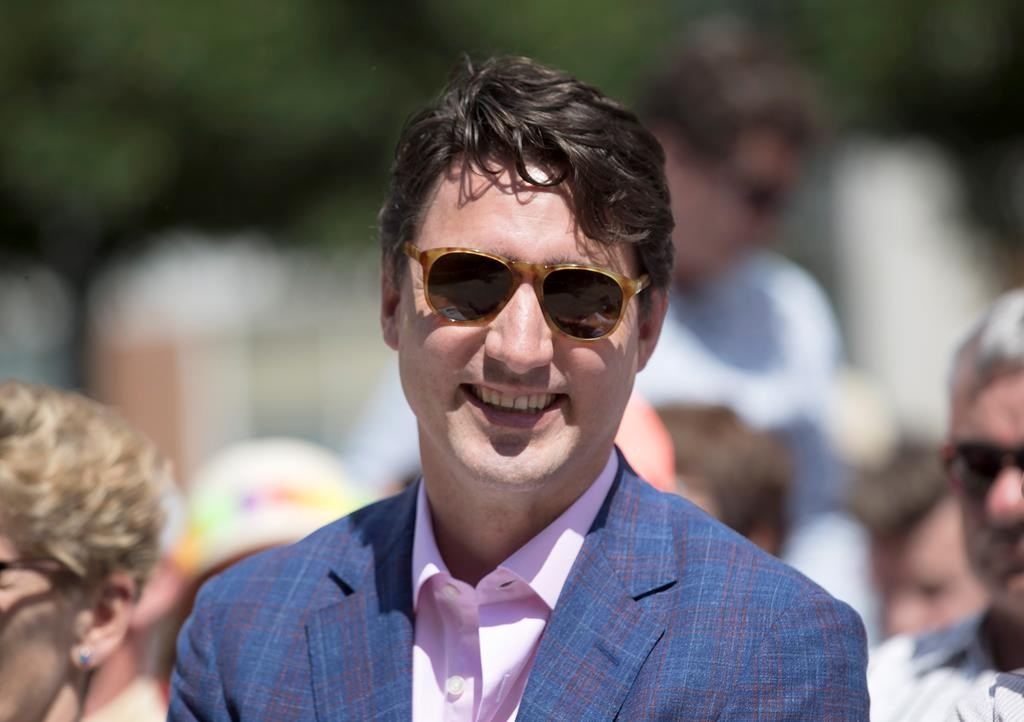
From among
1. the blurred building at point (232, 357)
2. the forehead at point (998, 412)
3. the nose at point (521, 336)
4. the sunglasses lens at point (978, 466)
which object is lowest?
the blurred building at point (232, 357)

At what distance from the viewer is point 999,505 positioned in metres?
2.71

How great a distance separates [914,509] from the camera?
4715 mm

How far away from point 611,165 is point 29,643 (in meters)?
1.33

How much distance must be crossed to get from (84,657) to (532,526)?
96 centimetres

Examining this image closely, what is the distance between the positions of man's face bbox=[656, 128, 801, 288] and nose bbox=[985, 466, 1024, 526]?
175 cm

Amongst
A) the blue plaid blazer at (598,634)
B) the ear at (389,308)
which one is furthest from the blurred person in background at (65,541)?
the ear at (389,308)

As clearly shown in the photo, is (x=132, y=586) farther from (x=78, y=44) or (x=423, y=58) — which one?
(x=423, y=58)

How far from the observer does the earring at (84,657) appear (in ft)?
8.73

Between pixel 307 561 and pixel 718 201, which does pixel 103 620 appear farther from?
pixel 718 201

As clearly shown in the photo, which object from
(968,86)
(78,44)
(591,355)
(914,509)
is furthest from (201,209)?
(591,355)

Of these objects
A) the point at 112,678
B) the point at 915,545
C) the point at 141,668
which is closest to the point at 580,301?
the point at 112,678

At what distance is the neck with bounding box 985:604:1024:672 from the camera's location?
109 inches

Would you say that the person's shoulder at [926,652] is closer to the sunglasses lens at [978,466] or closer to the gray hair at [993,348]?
the sunglasses lens at [978,466]

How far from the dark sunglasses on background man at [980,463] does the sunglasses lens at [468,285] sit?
1.16 metres
